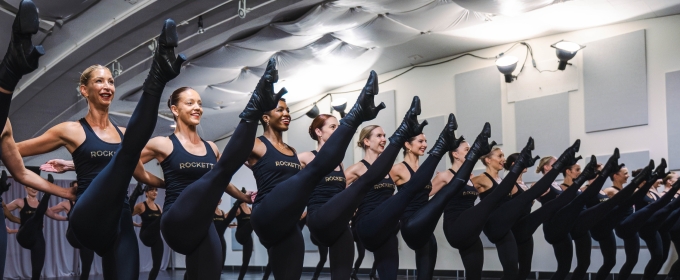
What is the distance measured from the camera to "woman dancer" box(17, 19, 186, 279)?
2400 mm

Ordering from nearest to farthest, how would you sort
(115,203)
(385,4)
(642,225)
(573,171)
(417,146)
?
(115,203)
(417,146)
(642,225)
(385,4)
(573,171)

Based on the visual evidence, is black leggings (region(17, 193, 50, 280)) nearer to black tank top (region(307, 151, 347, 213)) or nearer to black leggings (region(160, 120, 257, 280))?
black tank top (region(307, 151, 347, 213))

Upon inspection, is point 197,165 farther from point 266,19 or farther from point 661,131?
point 661,131

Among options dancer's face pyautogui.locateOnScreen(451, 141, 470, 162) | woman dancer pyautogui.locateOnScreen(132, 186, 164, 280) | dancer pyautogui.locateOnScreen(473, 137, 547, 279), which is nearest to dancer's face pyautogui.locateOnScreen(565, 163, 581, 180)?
dancer's face pyautogui.locateOnScreen(451, 141, 470, 162)

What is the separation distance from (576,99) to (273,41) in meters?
4.12

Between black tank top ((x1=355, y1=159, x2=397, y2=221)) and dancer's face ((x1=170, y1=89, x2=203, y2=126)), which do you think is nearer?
dancer's face ((x1=170, y1=89, x2=203, y2=126))

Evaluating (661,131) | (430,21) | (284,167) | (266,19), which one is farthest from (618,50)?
(284,167)

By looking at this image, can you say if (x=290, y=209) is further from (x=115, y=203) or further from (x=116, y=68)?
(x=116, y=68)

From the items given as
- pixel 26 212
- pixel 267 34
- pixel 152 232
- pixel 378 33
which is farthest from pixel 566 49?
pixel 26 212

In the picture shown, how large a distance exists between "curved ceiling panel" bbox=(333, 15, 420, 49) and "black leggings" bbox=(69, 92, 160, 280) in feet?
17.2

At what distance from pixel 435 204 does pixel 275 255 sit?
140cm

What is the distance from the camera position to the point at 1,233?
8.84 feet

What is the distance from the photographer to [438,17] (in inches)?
296

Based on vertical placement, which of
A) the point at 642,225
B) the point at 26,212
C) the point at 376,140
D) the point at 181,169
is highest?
the point at 376,140
